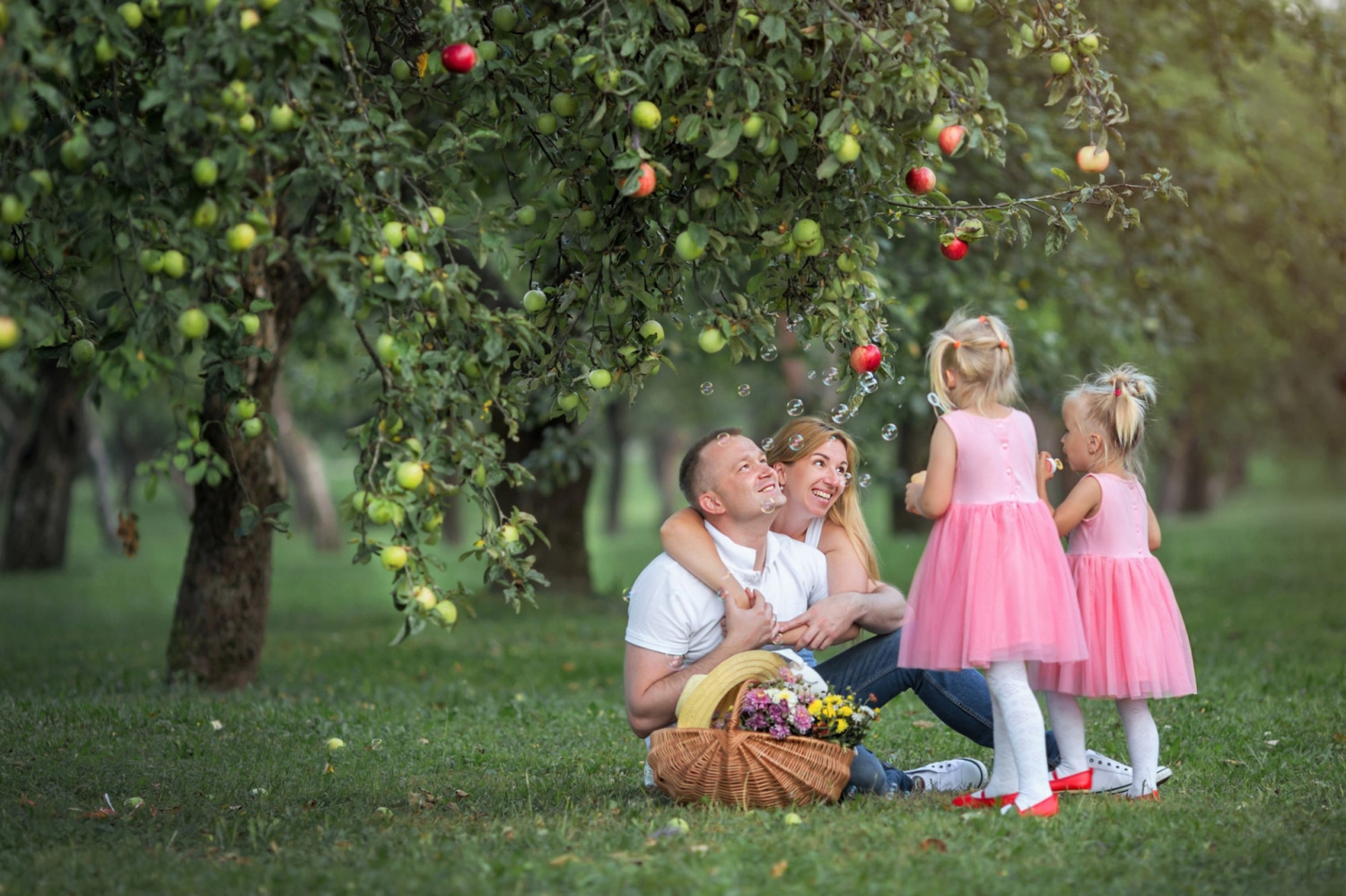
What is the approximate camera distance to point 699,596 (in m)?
4.63

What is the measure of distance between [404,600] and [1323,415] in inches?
930

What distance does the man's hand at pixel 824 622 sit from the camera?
4.70 meters

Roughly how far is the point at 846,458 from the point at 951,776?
4.11ft

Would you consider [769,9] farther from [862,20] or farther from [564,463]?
[564,463]

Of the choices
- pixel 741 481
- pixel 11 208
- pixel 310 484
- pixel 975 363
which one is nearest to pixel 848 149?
pixel 975 363

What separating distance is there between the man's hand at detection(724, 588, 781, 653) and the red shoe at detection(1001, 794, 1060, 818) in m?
0.97

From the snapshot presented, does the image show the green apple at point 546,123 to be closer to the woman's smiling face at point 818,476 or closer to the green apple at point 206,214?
the green apple at point 206,214

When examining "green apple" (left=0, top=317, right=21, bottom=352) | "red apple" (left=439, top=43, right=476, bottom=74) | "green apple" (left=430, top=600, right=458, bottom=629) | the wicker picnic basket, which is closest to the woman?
the wicker picnic basket

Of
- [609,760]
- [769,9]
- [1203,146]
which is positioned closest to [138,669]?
[609,760]

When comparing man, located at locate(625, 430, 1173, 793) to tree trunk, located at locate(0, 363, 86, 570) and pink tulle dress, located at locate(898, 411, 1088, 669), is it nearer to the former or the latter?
pink tulle dress, located at locate(898, 411, 1088, 669)

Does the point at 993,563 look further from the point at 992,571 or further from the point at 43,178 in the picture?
the point at 43,178

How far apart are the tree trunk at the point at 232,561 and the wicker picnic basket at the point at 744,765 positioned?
380cm

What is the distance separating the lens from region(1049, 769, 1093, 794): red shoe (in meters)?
4.78

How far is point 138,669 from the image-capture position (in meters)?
9.16
